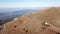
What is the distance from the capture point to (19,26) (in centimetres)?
1569

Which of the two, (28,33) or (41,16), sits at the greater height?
(41,16)

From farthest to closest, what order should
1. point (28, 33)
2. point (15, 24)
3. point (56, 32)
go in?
point (15, 24) < point (28, 33) < point (56, 32)

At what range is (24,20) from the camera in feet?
53.8

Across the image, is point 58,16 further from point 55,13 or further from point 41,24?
point 41,24

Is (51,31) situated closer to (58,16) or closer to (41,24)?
(41,24)

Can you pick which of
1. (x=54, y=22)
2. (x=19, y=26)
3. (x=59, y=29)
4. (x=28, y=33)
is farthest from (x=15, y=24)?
(x=59, y=29)

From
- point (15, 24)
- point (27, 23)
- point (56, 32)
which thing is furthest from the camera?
point (15, 24)

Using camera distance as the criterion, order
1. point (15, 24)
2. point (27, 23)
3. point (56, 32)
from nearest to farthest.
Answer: point (56, 32)
point (27, 23)
point (15, 24)

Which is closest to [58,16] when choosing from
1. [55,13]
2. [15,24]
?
[55,13]

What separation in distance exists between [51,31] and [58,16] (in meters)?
3.53

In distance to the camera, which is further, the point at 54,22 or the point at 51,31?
the point at 54,22

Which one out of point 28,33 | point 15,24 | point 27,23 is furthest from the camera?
point 15,24

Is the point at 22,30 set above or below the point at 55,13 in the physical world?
below

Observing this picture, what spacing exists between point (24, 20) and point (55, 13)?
3.73m
